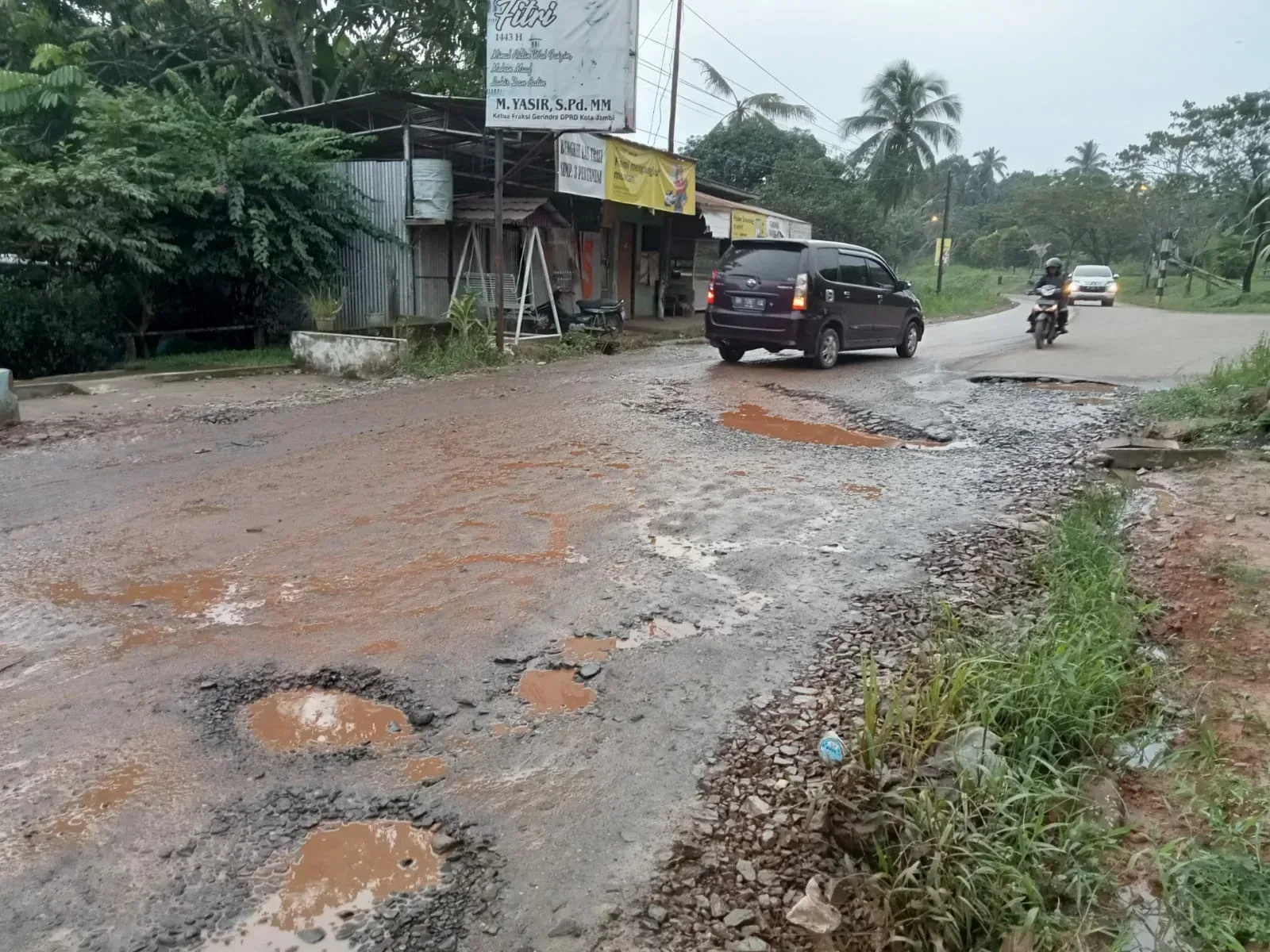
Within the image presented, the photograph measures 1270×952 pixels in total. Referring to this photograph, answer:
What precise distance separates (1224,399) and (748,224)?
1465 cm

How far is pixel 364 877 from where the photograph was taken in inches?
103

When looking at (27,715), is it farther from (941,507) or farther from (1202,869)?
(941,507)

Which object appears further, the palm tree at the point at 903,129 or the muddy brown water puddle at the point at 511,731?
the palm tree at the point at 903,129

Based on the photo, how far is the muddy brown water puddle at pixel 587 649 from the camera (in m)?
3.95

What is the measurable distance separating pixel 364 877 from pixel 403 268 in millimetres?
13650

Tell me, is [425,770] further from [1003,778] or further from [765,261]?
[765,261]

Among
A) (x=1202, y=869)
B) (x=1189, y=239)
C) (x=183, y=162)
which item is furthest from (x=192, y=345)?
(x=1189, y=239)

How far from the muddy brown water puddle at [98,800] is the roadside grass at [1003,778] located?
226 centimetres

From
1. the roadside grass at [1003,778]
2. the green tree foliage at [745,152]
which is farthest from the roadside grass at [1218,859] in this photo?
the green tree foliage at [745,152]

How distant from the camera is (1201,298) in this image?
33844mm

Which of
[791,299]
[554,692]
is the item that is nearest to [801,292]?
[791,299]

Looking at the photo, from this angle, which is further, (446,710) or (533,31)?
(533,31)

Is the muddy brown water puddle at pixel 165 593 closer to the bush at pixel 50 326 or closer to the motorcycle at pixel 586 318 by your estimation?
the bush at pixel 50 326

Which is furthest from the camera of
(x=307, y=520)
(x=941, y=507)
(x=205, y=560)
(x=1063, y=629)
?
(x=941, y=507)
